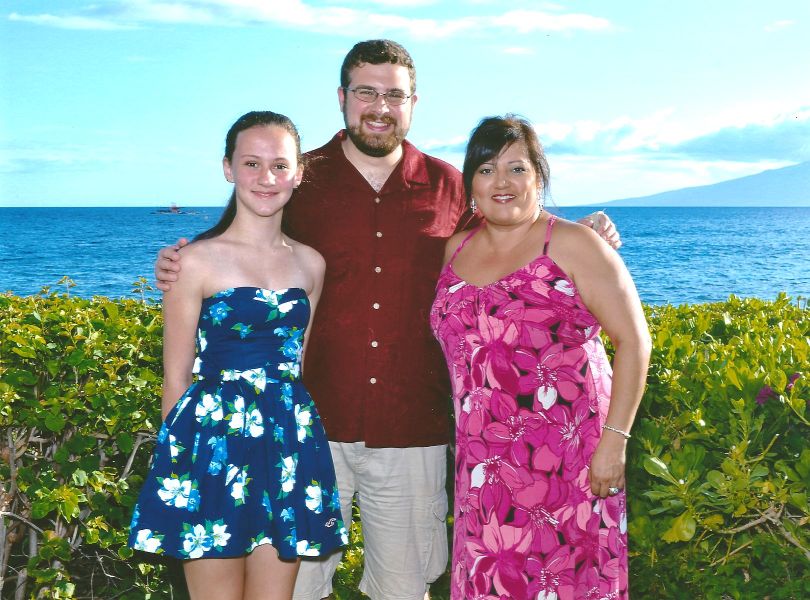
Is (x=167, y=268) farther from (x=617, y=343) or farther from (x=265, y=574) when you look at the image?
(x=617, y=343)

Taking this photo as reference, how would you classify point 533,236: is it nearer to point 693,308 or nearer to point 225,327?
point 225,327

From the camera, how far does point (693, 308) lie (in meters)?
5.72

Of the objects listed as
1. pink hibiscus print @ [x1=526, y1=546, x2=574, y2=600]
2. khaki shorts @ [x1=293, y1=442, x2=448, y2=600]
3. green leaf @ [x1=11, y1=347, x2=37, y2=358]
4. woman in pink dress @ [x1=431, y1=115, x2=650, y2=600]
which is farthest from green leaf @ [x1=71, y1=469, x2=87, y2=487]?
pink hibiscus print @ [x1=526, y1=546, x2=574, y2=600]

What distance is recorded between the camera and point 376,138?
3619mm

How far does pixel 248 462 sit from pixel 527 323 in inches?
43.4

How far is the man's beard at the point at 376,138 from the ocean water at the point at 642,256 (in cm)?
3399

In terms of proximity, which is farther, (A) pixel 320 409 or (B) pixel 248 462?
(A) pixel 320 409

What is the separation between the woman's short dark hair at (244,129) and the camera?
3117mm

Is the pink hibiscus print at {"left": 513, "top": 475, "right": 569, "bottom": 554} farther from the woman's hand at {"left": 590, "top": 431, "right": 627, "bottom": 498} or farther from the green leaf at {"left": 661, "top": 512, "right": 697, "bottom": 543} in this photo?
the green leaf at {"left": 661, "top": 512, "right": 697, "bottom": 543}

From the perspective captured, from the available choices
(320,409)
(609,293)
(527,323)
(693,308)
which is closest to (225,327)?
(320,409)

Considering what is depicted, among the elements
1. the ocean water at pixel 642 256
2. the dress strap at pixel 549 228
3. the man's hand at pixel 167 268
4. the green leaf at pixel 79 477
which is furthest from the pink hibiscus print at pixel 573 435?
the ocean water at pixel 642 256

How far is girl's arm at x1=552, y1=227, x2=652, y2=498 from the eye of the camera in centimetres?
286

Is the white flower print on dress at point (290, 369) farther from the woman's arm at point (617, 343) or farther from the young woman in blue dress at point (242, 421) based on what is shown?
the woman's arm at point (617, 343)

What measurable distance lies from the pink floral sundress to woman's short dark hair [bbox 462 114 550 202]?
1.12 ft
